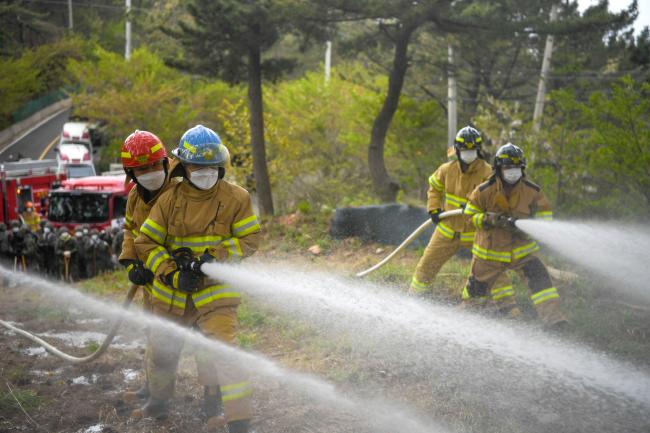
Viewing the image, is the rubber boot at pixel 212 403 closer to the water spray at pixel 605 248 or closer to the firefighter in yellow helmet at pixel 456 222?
the firefighter in yellow helmet at pixel 456 222

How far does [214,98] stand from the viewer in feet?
95.6

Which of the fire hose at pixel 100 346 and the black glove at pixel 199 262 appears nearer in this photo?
the black glove at pixel 199 262

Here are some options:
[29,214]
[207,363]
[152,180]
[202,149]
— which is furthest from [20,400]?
[29,214]

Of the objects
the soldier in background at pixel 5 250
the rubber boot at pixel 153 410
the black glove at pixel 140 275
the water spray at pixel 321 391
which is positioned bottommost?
the soldier in background at pixel 5 250

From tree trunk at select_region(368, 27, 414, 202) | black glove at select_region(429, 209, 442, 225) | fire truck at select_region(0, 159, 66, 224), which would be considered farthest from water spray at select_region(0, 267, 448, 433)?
fire truck at select_region(0, 159, 66, 224)

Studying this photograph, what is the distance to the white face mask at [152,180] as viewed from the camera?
475 centimetres

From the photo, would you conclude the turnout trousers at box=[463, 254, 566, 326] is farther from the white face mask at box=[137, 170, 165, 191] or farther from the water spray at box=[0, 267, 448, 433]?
the white face mask at box=[137, 170, 165, 191]

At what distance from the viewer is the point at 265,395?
5078 millimetres

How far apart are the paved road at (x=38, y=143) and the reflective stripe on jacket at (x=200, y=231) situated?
1171 inches

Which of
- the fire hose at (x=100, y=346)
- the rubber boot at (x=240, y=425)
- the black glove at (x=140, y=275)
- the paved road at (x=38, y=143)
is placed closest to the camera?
the rubber boot at (x=240, y=425)

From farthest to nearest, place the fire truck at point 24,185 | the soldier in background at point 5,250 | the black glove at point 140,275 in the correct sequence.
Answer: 1. the fire truck at point 24,185
2. the soldier in background at point 5,250
3. the black glove at point 140,275

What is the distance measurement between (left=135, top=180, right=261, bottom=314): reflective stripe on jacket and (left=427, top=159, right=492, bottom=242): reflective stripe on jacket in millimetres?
3002

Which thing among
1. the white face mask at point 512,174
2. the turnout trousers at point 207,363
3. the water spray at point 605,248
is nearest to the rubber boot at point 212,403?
the turnout trousers at point 207,363

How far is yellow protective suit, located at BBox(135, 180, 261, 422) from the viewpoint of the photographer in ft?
14.3
